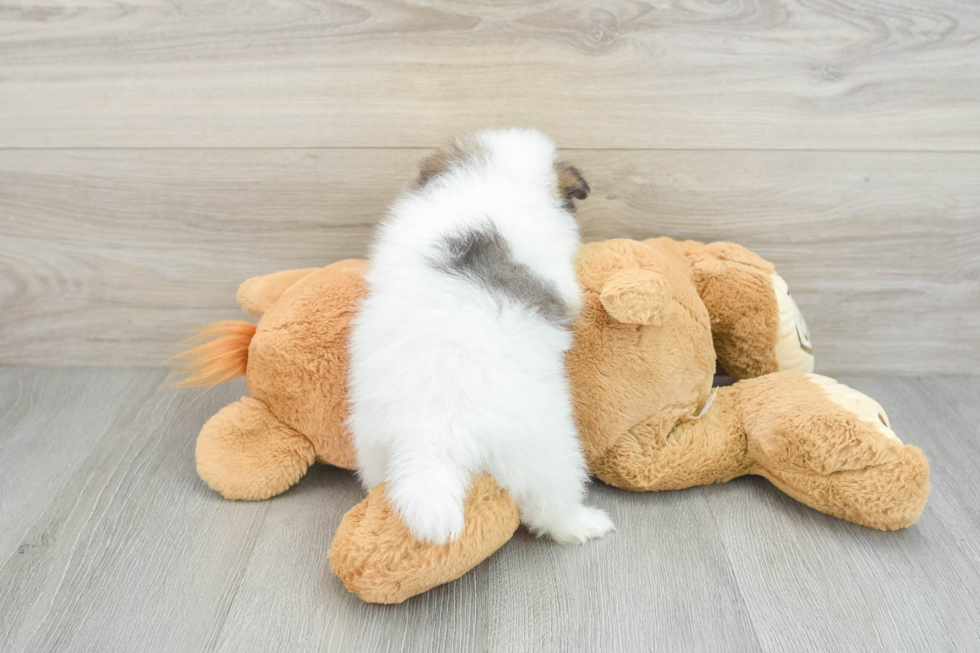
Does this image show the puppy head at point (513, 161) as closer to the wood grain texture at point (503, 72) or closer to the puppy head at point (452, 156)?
the puppy head at point (452, 156)

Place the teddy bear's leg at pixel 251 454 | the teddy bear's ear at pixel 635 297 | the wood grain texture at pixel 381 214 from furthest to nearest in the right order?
1. the wood grain texture at pixel 381 214
2. the teddy bear's leg at pixel 251 454
3. the teddy bear's ear at pixel 635 297

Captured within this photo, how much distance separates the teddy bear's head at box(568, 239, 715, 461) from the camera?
0.78 meters

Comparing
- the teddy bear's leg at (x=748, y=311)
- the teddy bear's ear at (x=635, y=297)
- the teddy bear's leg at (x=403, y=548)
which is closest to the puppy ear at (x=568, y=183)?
the teddy bear's ear at (x=635, y=297)

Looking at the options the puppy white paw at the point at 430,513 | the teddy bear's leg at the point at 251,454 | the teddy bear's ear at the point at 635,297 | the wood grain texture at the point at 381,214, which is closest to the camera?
the puppy white paw at the point at 430,513

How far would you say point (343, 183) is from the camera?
0.99 m

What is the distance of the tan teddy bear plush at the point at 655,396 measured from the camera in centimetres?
75

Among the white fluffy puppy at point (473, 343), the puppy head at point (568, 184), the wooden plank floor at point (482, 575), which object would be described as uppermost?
the puppy head at point (568, 184)

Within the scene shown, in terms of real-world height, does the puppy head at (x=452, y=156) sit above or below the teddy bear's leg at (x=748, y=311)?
above

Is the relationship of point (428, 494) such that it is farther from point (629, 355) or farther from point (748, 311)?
point (748, 311)

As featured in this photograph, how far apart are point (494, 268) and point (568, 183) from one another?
16 centimetres

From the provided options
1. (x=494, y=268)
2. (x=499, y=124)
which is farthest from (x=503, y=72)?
(x=494, y=268)

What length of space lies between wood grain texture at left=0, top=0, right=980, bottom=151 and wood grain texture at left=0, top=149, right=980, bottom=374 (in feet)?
0.12

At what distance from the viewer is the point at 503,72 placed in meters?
0.93

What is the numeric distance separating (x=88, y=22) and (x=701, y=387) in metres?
0.98
